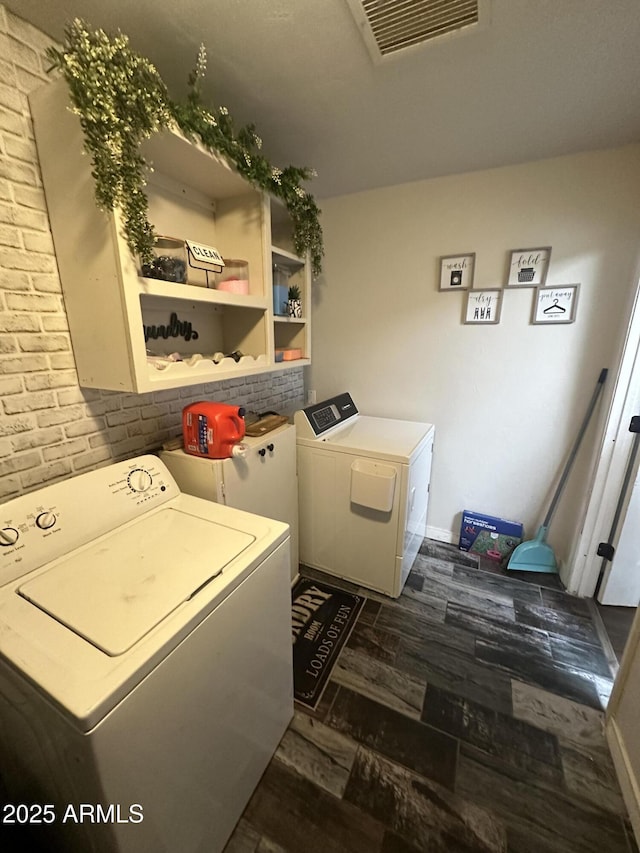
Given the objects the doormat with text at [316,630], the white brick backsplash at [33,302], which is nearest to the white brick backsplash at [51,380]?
the white brick backsplash at [33,302]

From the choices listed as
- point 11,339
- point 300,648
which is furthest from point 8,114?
point 300,648

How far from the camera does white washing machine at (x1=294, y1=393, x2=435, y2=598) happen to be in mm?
1810

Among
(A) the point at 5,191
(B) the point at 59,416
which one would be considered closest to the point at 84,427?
(B) the point at 59,416

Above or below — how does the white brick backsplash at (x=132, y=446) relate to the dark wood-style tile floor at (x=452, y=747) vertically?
above

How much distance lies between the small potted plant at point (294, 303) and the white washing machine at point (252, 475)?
66 centimetres

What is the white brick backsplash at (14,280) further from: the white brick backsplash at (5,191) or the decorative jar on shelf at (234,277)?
the decorative jar on shelf at (234,277)

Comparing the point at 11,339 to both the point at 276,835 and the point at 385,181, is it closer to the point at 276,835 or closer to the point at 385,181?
the point at 276,835

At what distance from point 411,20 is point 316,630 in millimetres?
2466

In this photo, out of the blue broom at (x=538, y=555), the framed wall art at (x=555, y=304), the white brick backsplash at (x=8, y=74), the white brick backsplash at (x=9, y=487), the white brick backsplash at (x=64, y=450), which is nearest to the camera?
the white brick backsplash at (x=8, y=74)

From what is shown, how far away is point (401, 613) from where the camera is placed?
6.22 ft

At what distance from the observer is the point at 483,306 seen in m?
2.08

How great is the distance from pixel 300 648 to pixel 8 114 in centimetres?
230

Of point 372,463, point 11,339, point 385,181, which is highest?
point 385,181

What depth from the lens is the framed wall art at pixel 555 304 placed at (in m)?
1.89
